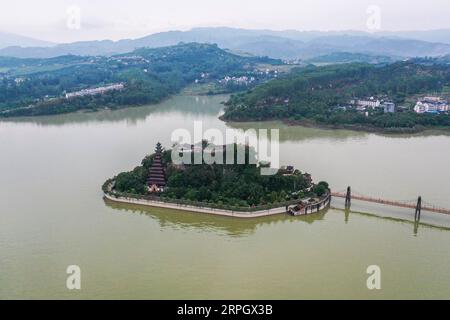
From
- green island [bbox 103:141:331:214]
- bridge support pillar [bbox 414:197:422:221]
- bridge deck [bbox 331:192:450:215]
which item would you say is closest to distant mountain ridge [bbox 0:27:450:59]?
green island [bbox 103:141:331:214]

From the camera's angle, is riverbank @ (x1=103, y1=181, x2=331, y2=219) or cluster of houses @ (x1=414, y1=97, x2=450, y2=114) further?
cluster of houses @ (x1=414, y1=97, x2=450, y2=114)

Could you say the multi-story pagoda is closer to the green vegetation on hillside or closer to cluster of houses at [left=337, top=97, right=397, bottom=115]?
the green vegetation on hillside

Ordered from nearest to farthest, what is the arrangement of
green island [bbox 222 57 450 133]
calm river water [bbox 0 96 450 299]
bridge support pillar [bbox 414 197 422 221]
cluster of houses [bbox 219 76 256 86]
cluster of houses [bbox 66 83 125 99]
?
calm river water [bbox 0 96 450 299]
bridge support pillar [bbox 414 197 422 221]
green island [bbox 222 57 450 133]
cluster of houses [bbox 66 83 125 99]
cluster of houses [bbox 219 76 256 86]

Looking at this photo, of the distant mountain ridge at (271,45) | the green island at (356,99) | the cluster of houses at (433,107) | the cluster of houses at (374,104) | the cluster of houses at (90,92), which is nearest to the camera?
the green island at (356,99)

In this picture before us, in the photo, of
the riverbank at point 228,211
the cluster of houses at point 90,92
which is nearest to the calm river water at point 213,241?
the riverbank at point 228,211

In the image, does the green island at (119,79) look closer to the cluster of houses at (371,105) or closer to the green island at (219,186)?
the cluster of houses at (371,105)

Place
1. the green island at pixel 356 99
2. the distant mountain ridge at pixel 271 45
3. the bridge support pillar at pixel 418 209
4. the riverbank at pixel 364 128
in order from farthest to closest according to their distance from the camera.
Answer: the distant mountain ridge at pixel 271 45 → the green island at pixel 356 99 → the riverbank at pixel 364 128 → the bridge support pillar at pixel 418 209

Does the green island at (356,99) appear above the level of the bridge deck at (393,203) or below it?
above
